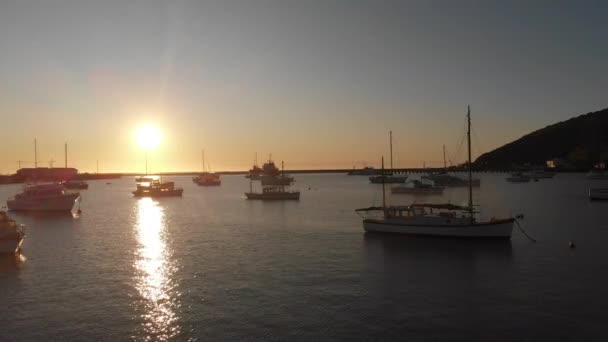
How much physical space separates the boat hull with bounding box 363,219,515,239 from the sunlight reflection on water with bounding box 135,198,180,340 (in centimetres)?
2519

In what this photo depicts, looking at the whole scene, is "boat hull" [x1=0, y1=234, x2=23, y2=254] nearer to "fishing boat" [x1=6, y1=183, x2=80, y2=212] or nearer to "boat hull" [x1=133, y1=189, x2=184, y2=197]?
"fishing boat" [x1=6, y1=183, x2=80, y2=212]

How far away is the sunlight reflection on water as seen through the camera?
71.8 ft

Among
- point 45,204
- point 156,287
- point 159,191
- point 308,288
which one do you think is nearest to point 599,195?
point 308,288

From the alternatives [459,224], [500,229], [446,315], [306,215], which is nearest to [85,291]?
[446,315]

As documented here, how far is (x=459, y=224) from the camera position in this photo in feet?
151

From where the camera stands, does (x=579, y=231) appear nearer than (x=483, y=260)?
No

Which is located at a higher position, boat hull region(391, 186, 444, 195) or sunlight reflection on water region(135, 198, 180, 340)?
boat hull region(391, 186, 444, 195)

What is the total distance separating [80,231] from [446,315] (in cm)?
5483

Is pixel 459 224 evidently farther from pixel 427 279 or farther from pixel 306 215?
pixel 306 215

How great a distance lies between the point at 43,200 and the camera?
87.4m

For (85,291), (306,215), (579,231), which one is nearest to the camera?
(85,291)

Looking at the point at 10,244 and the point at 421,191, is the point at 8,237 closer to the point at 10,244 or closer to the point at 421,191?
the point at 10,244

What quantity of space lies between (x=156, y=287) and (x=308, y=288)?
424 inches

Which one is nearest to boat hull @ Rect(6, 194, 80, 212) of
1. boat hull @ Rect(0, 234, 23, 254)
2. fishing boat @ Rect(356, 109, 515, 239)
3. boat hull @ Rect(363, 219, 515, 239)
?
boat hull @ Rect(0, 234, 23, 254)
